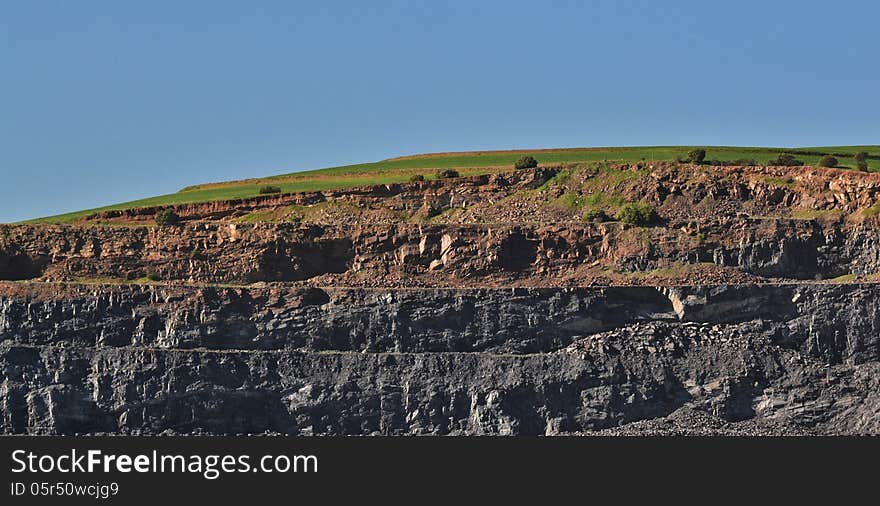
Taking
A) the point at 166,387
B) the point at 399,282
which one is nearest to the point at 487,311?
the point at 399,282

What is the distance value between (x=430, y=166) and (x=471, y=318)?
23.1 meters

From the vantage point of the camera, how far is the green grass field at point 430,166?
329ft

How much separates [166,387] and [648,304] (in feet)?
54.9

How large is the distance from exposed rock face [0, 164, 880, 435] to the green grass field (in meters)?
6.40

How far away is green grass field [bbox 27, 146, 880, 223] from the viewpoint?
100 meters

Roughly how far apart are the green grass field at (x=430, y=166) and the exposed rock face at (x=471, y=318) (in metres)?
6.40

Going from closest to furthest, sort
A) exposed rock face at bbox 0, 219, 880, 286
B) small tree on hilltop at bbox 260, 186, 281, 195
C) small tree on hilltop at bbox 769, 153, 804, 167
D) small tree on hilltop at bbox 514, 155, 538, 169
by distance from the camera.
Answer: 1. exposed rock face at bbox 0, 219, 880, 286
2. small tree on hilltop at bbox 769, 153, 804, 167
3. small tree on hilltop at bbox 514, 155, 538, 169
4. small tree on hilltop at bbox 260, 186, 281, 195

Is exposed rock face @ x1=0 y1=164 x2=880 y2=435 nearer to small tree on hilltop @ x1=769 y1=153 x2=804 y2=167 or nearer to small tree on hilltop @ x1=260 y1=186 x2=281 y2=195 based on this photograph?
small tree on hilltop @ x1=769 y1=153 x2=804 y2=167

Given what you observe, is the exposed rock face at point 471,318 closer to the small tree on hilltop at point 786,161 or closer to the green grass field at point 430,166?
the small tree on hilltop at point 786,161

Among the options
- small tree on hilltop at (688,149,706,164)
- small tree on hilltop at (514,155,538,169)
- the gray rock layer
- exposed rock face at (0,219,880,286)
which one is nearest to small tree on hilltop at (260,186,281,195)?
exposed rock face at (0,219,880,286)

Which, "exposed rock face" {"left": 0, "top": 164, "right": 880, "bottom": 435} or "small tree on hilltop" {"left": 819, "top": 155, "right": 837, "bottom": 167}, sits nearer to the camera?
"exposed rock face" {"left": 0, "top": 164, "right": 880, "bottom": 435}

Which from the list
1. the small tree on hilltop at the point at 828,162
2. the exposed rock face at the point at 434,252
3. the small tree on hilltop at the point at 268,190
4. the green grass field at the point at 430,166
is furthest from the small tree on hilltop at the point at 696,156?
the small tree on hilltop at the point at 268,190

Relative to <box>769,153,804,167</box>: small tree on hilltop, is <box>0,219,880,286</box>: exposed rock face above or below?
below

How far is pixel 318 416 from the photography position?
80.2 m
